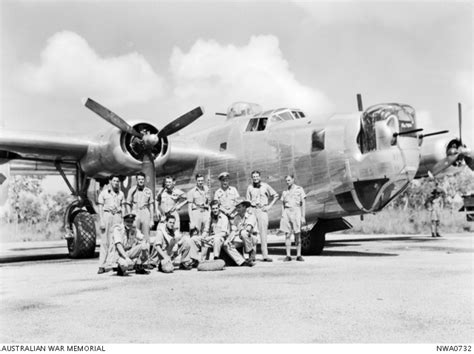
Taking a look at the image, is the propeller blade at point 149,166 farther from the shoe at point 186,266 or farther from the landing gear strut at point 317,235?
the landing gear strut at point 317,235

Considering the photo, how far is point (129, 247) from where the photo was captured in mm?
8984

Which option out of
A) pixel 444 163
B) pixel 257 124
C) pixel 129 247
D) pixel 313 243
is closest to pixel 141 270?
pixel 129 247

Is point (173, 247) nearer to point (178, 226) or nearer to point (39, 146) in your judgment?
point (178, 226)

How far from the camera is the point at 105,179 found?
14.4m

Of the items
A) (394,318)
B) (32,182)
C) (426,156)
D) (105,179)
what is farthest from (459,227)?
(32,182)

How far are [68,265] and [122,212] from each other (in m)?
2.07

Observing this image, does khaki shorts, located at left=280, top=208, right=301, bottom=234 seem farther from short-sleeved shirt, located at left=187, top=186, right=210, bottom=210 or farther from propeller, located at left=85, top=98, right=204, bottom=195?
propeller, located at left=85, top=98, right=204, bottom=195

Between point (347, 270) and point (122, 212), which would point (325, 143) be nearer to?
point (347, 270)

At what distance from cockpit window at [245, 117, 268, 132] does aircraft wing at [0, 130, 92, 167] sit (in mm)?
4107

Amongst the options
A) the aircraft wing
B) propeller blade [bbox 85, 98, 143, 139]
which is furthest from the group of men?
the aircraft wing

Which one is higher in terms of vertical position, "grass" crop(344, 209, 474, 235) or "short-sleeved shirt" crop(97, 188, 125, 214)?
"short-sleeved shirt" crop(97, 188, 125, 214)

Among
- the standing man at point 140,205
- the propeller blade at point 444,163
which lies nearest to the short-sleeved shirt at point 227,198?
the standing man at point 140,205

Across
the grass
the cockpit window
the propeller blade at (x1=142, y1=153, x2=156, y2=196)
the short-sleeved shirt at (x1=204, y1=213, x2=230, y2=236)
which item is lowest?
the grass

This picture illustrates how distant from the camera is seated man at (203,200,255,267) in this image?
9.63 m
